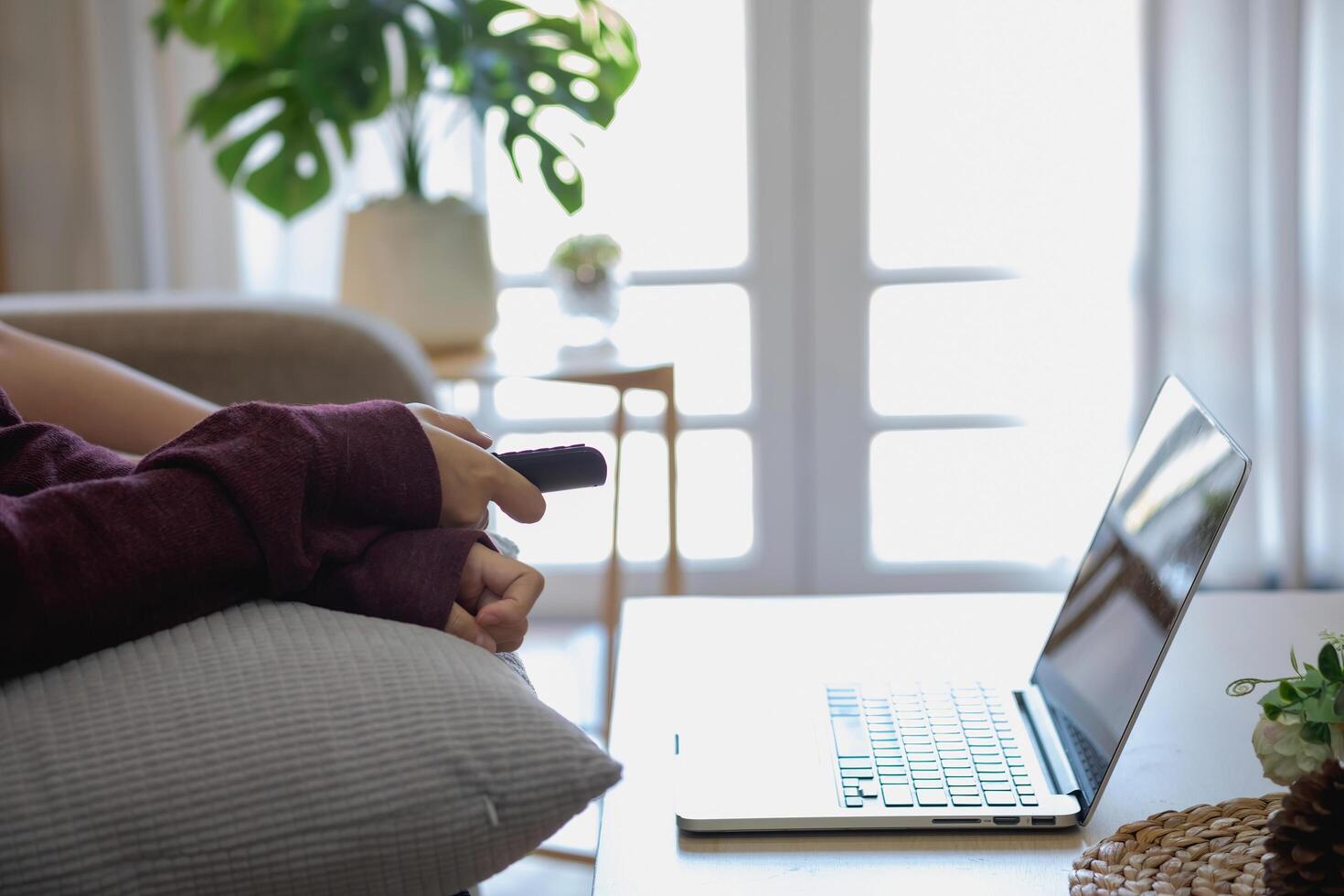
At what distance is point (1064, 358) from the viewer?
2.48 m

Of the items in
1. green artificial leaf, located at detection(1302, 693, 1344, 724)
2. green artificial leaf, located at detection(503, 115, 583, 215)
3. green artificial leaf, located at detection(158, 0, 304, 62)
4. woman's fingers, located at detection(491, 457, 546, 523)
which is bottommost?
green artificial leaf, located at detection(1302, 693, 1344, 724)

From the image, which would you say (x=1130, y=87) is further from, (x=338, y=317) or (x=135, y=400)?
(x=135, y=400)

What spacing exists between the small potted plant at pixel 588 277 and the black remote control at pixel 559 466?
1190 millimetres

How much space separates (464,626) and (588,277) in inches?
50.6

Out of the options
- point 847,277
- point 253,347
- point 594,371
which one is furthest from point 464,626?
point 847,277

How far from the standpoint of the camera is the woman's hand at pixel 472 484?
0.80m

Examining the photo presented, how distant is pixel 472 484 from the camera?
0.81 m

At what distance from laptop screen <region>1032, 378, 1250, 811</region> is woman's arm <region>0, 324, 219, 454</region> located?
698 mm

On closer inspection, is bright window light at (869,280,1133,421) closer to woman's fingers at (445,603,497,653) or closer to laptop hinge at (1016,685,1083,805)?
laptop hinge at (1016,685,1083,805)

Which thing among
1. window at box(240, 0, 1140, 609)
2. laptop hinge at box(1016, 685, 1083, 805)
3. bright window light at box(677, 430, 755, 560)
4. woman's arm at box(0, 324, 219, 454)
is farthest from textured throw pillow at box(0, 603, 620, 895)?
bright window light at box(677, 430, 755, 560)

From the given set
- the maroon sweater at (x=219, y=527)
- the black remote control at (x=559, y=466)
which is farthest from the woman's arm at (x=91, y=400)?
the black remote control at (x=559, y=466)

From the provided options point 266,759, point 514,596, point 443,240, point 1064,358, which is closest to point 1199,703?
point 514,596

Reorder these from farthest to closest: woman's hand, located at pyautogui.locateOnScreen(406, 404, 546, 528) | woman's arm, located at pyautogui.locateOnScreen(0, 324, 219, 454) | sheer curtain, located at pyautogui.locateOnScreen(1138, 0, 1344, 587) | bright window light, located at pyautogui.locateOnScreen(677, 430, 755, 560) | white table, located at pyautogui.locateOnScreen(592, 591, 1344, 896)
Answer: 1. bright window light, located at pyautogui.locateOnScreen(677, 430, 755, 560)
2. sheer curtain, located at pyautogui.locateOnScreen(1138, 0, 1344, 587)
3. woman's arm, located at pyautogui.locateOnScreen(0, 324, 219, 454)
4. woman's hand, located at pyautogui.locateOnScreen(406, 404, 546, 528)
5. white table, located at pyautogui.locateOnScreen(592, 591, 1344, 896)

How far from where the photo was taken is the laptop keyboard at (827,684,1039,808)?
→ 0.77 m
